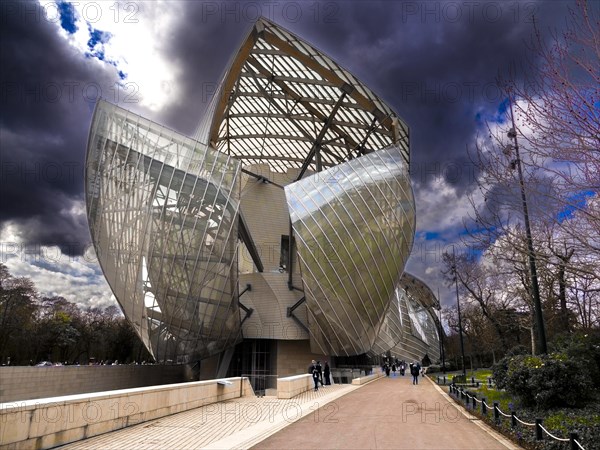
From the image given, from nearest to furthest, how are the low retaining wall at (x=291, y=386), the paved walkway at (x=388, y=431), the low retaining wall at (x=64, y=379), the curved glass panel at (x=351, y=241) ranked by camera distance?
the paved walkway at (x=388, y=431) → the low retaining wall at (x=291, y=386) → the low retaining wall at (x=64, y=379) → the curved glass panel at (x=351, y=241)

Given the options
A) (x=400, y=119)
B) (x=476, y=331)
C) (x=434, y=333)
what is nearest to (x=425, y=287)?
(x=434, y=333)

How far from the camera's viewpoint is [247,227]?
111 ft

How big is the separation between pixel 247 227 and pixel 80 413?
25.3 meters

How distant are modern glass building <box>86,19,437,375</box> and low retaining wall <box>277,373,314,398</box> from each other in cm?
928

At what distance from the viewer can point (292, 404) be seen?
52.4 feet

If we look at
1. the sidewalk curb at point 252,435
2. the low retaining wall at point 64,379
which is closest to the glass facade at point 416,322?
the low retaining wall at point 64,379

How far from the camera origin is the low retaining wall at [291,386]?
58.7 feet

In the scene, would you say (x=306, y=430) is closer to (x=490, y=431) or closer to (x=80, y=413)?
(x=490, y=431)

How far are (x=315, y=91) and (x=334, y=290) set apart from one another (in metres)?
17.2

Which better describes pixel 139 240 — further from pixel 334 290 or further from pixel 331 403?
pixel 331 403

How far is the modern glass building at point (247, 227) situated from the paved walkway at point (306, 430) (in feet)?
45.5

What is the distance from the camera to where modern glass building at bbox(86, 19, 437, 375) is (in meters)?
26.8

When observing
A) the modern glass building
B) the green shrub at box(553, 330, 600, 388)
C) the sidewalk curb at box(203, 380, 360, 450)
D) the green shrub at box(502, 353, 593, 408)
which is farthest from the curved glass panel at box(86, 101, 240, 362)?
the green shrub at box(553, 330, 600, 388)

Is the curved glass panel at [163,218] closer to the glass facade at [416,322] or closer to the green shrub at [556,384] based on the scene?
the green shrub at [556,384]
